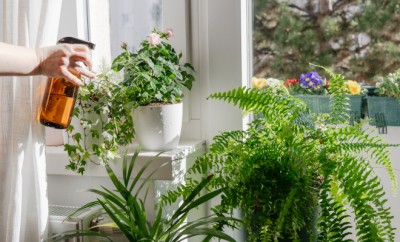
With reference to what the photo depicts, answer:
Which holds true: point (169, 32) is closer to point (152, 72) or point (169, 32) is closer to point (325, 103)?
point (152, 72)

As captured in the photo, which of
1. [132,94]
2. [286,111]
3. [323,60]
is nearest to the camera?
[286,111]

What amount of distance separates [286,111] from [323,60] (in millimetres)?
412

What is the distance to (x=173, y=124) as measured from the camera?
1.52 metres

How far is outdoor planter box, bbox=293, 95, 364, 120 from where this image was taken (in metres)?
1.64

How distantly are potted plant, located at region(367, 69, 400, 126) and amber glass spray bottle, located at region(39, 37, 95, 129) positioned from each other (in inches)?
36.8

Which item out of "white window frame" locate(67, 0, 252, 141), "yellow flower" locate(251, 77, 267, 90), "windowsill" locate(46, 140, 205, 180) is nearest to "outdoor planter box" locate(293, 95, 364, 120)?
"yellow flower" locate(251, 77, 267, 90)

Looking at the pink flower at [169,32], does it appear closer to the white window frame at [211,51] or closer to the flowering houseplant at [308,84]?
the white window frame at [211,51]

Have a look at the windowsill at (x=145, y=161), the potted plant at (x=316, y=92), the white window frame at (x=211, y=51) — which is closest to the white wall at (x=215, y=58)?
the white window frame at (x=211, y=51)

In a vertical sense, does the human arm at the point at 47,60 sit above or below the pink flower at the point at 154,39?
below

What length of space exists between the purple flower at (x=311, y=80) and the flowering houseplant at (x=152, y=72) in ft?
1.42

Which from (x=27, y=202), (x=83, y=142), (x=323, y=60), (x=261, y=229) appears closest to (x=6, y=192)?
(x=27, y=202)

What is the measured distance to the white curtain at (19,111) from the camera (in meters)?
1.32

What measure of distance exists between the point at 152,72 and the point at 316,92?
1.95 feet

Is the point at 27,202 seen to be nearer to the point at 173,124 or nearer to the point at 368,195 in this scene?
the point at 173,124
